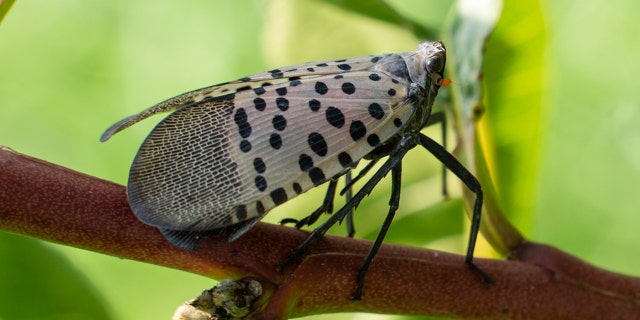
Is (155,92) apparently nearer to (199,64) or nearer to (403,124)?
(199,64)

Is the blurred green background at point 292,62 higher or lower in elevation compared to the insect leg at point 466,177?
lower

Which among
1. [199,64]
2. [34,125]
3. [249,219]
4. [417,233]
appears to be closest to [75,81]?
[34,125]

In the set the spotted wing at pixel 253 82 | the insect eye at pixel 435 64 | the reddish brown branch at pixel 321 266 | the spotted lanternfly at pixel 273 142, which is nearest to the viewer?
the reddish brown branch at pixel 321 266

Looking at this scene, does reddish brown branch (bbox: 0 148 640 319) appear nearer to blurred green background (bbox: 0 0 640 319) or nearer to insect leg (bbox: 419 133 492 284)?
insect leg (bbox: 419 133 492 284)

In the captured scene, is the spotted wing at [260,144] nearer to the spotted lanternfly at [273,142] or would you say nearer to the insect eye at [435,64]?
the spotted lanternfly at [273,142]

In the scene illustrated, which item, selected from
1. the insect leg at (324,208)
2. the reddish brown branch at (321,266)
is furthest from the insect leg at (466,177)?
the insect leg at (324,208)
